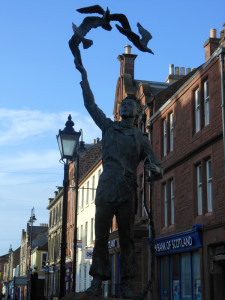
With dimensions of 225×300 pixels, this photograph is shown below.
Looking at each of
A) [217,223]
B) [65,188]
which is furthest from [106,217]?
[217,223]

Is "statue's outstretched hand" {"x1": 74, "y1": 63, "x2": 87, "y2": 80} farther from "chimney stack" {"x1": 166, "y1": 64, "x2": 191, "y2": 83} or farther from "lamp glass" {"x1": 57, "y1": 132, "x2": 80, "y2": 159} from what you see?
"chimney stack" {"x1": 166, "y1": 64, "x2": 191, "y2": 83}

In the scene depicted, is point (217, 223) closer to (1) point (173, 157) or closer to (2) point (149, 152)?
(1) point (173, 157)

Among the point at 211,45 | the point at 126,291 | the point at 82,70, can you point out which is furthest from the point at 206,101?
the point at 126,291

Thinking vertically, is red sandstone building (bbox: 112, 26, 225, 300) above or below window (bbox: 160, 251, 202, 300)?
above

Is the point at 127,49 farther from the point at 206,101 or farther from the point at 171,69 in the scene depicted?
the point at 206,101

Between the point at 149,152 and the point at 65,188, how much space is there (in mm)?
5916

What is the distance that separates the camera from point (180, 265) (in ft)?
76.5

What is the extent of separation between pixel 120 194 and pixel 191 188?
1626 centimetres

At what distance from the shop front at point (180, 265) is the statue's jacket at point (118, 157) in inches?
581

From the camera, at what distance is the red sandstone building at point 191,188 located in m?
19.9

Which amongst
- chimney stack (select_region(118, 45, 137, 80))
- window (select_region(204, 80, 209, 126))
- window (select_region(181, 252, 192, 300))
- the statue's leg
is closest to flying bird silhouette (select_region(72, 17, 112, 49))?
the statue's leg

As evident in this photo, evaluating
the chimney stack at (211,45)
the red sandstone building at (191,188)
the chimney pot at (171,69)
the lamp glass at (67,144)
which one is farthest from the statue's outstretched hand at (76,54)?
the chimney pot at (171,69)

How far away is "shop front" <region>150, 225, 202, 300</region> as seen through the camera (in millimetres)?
21281

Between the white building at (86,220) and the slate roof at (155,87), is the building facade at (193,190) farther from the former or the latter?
the white building at (86,220)
